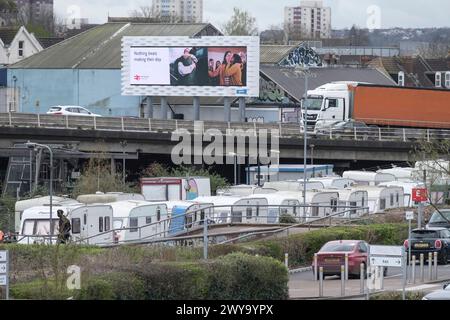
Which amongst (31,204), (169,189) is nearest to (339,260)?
(31,204)

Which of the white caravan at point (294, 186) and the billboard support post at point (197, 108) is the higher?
the billboard support post at point (197, 108)

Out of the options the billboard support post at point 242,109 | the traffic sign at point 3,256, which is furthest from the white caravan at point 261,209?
the billboard support post at point 242,109

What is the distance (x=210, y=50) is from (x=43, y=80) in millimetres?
18606

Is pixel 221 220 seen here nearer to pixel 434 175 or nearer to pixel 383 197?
pixel 434 175

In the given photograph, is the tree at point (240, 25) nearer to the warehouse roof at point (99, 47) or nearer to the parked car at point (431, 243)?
the warehouse roof at point (99, 47)

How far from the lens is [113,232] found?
4362cm

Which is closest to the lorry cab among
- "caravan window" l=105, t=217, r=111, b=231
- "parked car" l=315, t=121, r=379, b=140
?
"parked car" l=315, t=121, r=379, b=140

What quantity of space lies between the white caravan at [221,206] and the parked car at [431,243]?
861 cm

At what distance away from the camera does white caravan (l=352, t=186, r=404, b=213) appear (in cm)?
5775

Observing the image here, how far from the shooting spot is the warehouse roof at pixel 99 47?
112 meters

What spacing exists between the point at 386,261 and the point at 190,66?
233 feet

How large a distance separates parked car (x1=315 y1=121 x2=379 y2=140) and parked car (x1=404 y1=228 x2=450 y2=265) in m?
43.0

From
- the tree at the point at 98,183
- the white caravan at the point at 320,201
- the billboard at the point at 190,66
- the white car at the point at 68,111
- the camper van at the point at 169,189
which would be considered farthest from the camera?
the billboard at the point at 190,66

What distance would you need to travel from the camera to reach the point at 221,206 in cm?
4931
